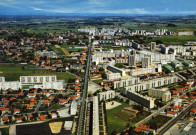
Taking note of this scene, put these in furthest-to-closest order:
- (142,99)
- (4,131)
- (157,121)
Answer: (142,99) < (157,121) < (4,131)

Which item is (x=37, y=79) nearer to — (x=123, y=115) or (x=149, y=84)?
(x=149, y=84)

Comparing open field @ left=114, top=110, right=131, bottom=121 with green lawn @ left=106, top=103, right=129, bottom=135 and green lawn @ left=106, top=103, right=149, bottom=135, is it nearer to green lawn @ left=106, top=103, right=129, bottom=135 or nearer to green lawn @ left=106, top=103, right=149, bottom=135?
green lawn @ left=106, top=103, right=149, bottom=135

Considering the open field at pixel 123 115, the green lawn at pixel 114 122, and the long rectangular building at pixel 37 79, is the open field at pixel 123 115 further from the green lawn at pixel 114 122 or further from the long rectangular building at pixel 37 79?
the long rectangular building at pixel 37 79

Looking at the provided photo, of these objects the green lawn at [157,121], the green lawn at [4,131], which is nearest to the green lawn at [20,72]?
the green lawn at [4,131]

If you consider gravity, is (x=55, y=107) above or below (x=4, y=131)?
above

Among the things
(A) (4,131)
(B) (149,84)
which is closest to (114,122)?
(A) (4,131)

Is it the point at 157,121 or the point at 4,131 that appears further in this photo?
the point at 157,121

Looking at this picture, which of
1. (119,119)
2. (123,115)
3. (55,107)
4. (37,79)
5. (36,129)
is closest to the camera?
(36,129)

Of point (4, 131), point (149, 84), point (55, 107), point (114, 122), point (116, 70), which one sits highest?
point (116, 70)

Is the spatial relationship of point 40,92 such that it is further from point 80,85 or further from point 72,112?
point 72,112

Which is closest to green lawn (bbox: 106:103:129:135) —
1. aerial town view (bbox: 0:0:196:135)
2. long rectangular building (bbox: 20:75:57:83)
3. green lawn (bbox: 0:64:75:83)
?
aerial town view (bbox: 0:0:196:135)
